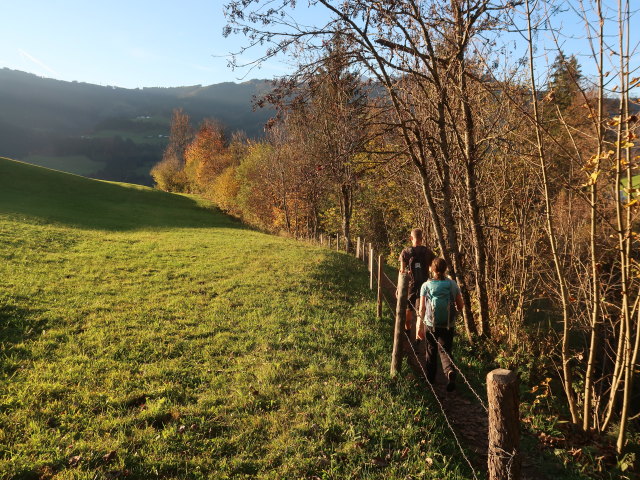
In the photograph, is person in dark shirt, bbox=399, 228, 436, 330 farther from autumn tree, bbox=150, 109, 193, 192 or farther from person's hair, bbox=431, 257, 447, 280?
autumn tree, bbox=150, 109, 193, 192

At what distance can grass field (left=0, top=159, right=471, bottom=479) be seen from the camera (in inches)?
171

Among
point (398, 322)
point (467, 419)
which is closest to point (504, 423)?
point (467, 419)

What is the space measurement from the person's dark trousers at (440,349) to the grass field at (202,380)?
490 millimetres

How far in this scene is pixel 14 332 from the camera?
24.9 feet

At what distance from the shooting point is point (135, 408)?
5.29 m

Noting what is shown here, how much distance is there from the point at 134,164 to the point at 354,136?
143319mm

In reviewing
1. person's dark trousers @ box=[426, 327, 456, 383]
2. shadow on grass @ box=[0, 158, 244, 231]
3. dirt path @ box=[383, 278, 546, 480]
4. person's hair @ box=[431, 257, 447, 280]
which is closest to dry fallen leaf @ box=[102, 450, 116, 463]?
dirt path @ box=[383, 278, 546, 480]

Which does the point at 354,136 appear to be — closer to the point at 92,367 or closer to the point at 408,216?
the point at 408,216

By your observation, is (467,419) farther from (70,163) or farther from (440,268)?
(70,163)

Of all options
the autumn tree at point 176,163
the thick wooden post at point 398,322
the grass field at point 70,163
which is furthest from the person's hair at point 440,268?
the grass field at point 70,163

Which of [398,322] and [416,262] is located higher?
[416,262]

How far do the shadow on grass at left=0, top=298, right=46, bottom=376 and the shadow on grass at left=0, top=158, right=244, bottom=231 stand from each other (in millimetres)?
16845

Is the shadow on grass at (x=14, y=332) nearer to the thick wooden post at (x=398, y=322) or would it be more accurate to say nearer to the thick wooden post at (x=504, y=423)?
the thick wooden post at (x=398, y=322)

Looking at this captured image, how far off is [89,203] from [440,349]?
37314 millimetres
